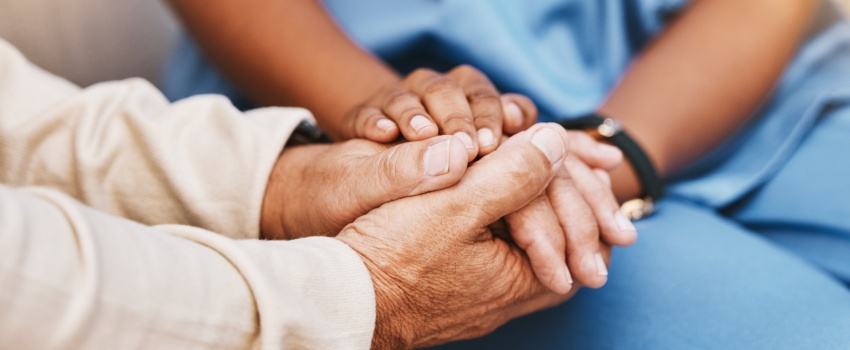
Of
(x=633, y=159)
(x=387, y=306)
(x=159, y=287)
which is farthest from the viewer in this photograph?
(x=633, y=159)

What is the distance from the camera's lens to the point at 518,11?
2.70 feet

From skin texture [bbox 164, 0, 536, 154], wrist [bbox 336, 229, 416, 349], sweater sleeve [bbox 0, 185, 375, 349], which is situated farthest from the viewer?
skin texture [bbox 164, 0, 536, 154]

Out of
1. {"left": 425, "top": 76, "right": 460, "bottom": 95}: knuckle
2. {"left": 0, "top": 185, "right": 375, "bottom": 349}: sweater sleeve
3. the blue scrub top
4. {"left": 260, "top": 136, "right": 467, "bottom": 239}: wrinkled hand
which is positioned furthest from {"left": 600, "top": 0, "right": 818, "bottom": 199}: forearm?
{"left": 0, "top": 185, "right": 375, "bottom": 349}: sweater sleeve

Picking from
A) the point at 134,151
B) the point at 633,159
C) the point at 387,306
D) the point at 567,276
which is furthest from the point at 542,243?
the point at 134,151

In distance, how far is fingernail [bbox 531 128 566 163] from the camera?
1.72 ft

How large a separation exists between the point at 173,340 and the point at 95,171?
0.24 meters

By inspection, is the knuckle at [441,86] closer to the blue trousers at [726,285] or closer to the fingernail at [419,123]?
the fingernail at [419,123]

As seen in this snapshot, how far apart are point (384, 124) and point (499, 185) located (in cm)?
14

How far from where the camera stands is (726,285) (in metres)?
0.59

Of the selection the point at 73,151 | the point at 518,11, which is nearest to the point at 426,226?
the point at 73,151

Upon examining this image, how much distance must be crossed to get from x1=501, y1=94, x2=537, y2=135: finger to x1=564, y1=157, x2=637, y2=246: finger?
0.06 m

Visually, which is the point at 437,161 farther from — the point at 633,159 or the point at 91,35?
the point at 91,35

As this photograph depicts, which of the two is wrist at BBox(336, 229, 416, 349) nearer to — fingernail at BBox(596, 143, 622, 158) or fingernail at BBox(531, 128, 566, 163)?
fingernail at BBox(531, 128, 566, 163)

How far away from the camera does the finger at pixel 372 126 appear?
587 millimetres
